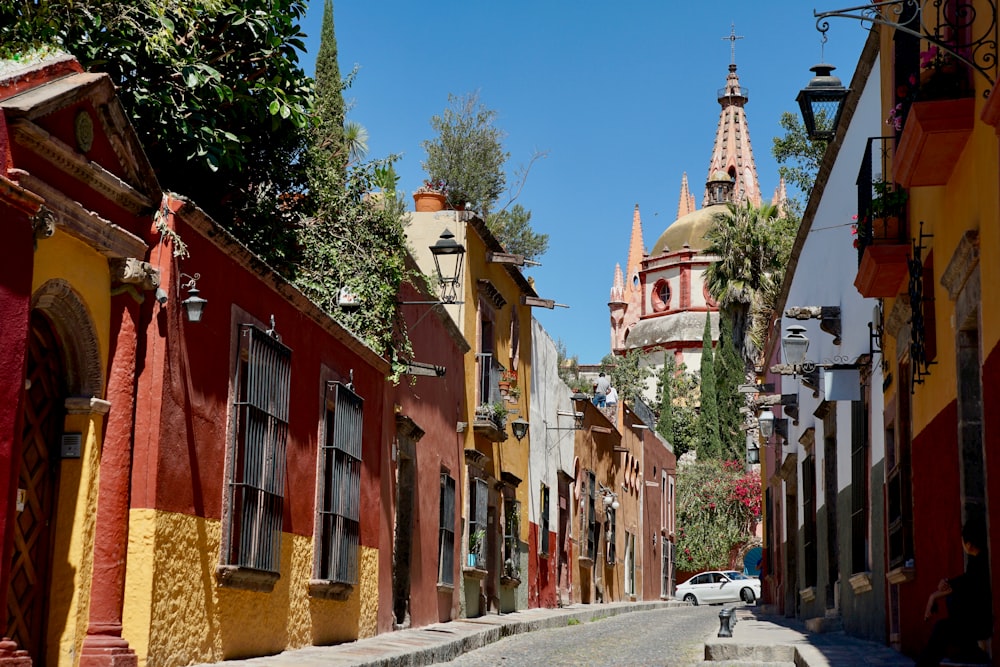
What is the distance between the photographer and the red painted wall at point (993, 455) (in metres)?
8.23

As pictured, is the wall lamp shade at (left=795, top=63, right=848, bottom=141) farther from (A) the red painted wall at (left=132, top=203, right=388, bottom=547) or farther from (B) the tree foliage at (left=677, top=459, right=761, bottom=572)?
(B) the tree foliage at (left=677, top=459, right=761, bottom=572)

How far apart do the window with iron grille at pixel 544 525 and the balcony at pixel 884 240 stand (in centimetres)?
1657

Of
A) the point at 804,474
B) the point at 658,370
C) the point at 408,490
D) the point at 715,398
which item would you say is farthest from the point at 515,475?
the point at 658,370

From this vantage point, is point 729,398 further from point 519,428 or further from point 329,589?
point 329,589

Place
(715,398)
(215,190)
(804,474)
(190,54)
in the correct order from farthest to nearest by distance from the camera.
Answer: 1. (715,398)
2. (804,474)
3. (215,190)
4. (190,54)

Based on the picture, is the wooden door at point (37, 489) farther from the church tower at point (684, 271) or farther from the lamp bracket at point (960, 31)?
the church tower at point (684, 271)

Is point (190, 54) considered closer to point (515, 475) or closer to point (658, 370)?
point (515, 475)

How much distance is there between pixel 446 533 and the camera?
1975 cm

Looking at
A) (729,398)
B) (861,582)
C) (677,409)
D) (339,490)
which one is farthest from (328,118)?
(677,409)

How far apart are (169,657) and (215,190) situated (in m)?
6.39

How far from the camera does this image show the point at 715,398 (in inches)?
2406

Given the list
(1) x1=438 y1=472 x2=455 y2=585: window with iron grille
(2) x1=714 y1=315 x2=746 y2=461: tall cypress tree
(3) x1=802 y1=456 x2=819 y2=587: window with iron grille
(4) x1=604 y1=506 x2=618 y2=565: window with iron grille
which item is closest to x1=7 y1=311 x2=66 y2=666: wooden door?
(1) x1=438 y1=472 x2=455 y2=585: window with iron grille

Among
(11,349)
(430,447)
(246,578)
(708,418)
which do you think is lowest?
(246,578)

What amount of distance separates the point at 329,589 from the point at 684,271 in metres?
66.5
